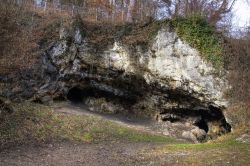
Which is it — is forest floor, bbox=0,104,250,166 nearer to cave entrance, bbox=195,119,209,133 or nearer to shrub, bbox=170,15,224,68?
cave entrance, bbox=195,119,209,133

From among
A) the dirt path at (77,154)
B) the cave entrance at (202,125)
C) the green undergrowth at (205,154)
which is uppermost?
the green undergrowth at (205,154)

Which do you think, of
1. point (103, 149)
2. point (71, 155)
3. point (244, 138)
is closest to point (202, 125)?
point (244, 138)

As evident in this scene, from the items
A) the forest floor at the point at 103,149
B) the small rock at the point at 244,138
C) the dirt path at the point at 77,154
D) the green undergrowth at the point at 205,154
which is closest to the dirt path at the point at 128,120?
the forest floor at the point at 103,149

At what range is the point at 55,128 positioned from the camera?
16.0 m

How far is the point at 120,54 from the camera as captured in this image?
2203 centimetres

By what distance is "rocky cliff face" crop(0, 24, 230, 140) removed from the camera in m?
20.6

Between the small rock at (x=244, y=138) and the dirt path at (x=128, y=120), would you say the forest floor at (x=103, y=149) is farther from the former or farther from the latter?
the dirt path at (x=128, y=120)

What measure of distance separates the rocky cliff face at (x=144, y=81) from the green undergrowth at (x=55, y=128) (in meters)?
3.12

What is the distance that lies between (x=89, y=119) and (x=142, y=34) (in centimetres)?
670

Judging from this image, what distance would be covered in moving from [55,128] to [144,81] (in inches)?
301

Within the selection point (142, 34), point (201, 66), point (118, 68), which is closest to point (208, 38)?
point (201, 66)

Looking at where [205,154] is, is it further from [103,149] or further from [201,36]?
[201,36]

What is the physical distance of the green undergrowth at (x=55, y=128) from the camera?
1441cm

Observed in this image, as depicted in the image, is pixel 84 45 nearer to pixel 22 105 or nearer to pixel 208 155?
pixel 22 105
